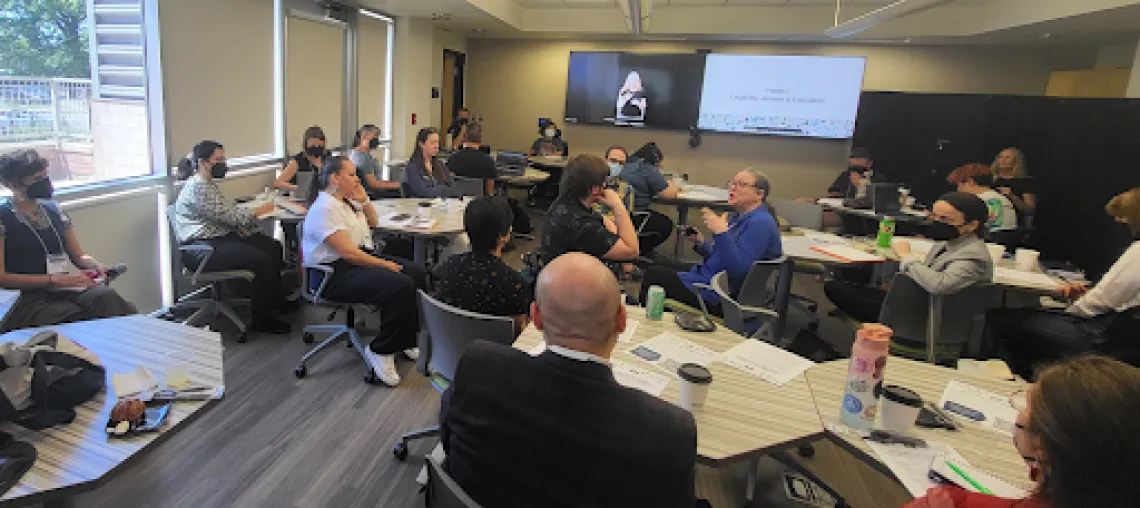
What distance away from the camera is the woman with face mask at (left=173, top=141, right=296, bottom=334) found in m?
3.87

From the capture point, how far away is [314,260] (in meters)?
3.54

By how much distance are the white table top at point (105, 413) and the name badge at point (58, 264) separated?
1125 millimetres

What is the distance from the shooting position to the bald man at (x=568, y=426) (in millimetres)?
1207

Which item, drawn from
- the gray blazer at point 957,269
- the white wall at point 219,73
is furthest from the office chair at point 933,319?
the white wall at point 219,73

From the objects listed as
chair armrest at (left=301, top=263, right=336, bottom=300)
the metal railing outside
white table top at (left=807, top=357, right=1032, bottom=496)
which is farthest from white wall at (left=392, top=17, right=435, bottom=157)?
white table top at (left=807, top=357, right=1032, bottom=496)

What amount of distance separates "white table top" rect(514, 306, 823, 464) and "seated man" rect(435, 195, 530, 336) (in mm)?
418

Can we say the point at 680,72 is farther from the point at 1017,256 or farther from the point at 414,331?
the point at 414,331

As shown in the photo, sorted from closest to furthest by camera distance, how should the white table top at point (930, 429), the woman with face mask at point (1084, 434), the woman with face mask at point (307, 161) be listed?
the woman with face mask at point (1084, 434) → the white table top at point (930, 429) → the woman with face mask at point (307, 161)

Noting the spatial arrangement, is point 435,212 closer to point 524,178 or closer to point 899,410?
point 524,178

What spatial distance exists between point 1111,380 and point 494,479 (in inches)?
43.8

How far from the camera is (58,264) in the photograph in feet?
9.73

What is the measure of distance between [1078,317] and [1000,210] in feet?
5.68

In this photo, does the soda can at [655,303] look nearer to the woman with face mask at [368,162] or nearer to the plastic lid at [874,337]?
the plastic lid at [874,337]

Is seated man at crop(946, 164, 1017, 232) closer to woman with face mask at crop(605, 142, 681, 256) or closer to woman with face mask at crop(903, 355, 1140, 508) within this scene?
woman with face mask at crop(605, 142, 681, 256)
